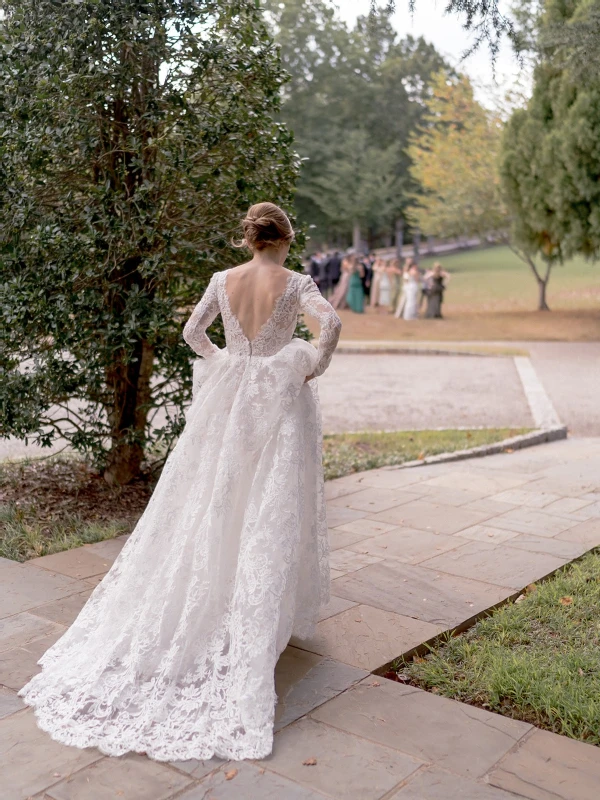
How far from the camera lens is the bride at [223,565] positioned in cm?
324

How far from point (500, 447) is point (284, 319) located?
18.9ft

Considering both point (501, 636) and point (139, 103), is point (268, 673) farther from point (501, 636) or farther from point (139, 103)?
point (139, 103)

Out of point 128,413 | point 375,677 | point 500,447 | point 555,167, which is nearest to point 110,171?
point 128,413

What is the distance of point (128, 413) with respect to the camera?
6.76 meters

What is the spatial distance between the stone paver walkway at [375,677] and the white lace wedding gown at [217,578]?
0.12 metres

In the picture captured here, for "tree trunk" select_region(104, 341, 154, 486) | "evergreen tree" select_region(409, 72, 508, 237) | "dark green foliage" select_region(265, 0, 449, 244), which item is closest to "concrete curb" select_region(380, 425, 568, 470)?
"tree trunk" select_region(104, 341, 154, 486)

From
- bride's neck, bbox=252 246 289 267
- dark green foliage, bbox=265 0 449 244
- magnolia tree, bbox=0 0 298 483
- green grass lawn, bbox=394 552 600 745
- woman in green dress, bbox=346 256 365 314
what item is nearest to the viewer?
green grass lawn, bbox=394 552 600 745

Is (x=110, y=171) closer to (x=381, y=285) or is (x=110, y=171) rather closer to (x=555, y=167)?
(x=555, y=167)

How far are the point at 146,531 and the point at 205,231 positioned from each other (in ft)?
10.5

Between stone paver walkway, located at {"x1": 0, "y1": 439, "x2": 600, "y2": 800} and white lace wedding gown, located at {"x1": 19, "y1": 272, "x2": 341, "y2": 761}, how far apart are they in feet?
0.40

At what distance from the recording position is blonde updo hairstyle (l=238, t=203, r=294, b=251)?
3852 mm

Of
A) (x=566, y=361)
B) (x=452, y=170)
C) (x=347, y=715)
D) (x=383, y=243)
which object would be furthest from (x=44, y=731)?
(x=383, y=243)

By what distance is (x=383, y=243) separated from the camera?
6481 centimetres

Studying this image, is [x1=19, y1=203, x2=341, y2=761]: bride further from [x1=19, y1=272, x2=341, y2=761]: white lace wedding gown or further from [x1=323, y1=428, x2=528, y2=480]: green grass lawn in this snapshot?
[x1=323, y1=428, x2=528, y2=480]: green grass lawn
